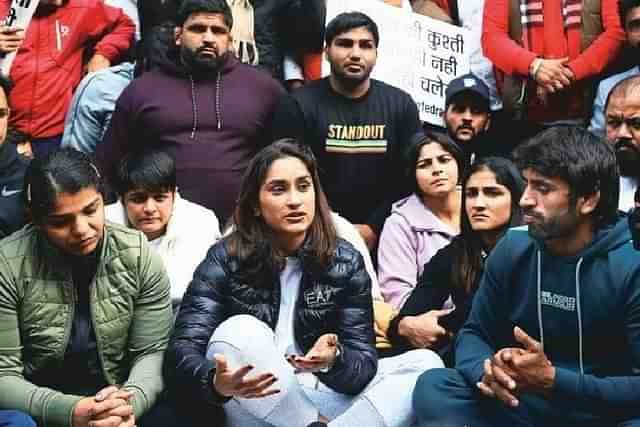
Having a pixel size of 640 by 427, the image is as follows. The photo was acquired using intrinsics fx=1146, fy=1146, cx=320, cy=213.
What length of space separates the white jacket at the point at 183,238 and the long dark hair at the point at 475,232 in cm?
103

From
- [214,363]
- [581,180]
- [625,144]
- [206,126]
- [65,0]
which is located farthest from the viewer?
[65,0]

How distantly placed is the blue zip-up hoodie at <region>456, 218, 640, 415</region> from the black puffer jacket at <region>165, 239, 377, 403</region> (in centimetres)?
41

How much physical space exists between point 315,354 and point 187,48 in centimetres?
215

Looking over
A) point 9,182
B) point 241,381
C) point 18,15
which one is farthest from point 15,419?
point 18,15

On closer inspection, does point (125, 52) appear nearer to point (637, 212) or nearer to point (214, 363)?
point (214, 363)

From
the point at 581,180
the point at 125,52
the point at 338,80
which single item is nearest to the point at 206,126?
the point at 338,80

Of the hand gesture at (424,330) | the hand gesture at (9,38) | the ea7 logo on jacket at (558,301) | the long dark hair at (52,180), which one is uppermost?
the hand gesture at (9,38)

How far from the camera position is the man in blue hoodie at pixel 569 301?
3607 millimetres

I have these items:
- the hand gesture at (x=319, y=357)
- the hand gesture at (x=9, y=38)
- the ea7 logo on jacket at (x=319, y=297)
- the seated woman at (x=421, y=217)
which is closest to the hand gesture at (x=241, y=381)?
the hand gesture at (x=319, y=357)

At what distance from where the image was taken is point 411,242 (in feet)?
16.8

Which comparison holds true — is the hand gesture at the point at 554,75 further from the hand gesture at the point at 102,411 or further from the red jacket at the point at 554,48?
the hand gesture at the point at 102,411

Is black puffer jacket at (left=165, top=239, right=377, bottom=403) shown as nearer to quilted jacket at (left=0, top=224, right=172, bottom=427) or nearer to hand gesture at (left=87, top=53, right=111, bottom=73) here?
quilted jacket at (left=0, top=224, right=172, bottom=427)

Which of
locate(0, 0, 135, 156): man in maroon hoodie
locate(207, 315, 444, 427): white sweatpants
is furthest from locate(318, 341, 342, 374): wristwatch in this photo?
locate(0, 0, 135, 156): man in maroon hoodie

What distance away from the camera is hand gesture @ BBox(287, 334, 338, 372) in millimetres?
3881
